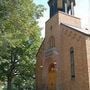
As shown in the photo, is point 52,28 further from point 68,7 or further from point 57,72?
point 57,72

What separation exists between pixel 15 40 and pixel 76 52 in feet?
15.9

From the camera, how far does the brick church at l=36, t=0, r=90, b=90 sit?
1654cm

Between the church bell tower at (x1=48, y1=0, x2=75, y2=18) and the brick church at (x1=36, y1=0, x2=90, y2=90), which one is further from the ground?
the church bell tower at (x1=48, y1=0, x2=75, y2=18)

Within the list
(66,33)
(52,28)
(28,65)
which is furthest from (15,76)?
(66,33)

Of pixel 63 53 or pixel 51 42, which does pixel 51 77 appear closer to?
pixel 51 42

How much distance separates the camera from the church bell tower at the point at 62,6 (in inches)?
838

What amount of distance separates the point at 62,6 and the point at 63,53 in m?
5.03

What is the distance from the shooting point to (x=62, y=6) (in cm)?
2142

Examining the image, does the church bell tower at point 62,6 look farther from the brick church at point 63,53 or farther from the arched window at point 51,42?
the arched window at point 51,42

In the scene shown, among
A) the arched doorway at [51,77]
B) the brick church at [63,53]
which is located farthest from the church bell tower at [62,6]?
the arched doorway at [51,77]

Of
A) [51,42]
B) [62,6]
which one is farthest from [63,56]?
[62,6]

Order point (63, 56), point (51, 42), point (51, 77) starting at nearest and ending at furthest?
point (63, 56) < point (51, 42) < point (51, 77)

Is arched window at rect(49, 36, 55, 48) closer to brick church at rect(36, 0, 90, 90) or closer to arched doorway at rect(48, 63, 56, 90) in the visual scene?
brick church at rect(36, 0, 90, 90)

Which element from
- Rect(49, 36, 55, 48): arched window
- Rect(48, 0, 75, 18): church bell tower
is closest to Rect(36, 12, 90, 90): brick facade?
Rect(49, 36, 55, 48): arched window
